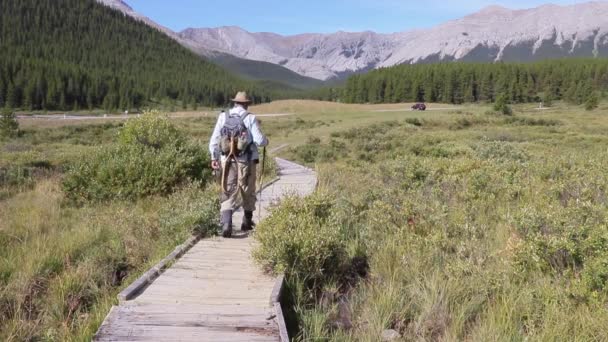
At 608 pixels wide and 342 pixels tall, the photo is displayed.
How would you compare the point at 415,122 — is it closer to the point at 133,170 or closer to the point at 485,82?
the point at 133,170

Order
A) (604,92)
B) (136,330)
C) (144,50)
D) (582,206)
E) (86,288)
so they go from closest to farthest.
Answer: (136,330), (86,288), (582,206), (604,92), (144,50)

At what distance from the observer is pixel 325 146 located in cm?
2888

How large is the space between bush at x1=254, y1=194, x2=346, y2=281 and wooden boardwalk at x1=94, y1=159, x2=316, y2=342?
0.88 feet

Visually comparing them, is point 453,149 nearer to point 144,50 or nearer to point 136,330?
point 136,330

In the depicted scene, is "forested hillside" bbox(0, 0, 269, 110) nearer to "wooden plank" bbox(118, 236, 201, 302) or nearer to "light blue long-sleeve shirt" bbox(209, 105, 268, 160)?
"light blue long-sleeve shirt" bbox(209, 105, 268, 160)

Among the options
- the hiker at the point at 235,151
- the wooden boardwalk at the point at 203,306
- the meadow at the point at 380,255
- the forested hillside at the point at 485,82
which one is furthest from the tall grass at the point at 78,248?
the forested hillside at the point at 485,82

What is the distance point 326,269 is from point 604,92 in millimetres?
131387

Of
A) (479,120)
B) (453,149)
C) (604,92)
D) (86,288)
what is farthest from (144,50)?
(86,288)

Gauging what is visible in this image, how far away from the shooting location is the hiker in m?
7.09

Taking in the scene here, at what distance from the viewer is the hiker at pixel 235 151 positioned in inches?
279

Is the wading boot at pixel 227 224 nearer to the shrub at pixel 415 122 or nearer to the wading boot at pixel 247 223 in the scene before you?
the wading boot at pixel 247 223

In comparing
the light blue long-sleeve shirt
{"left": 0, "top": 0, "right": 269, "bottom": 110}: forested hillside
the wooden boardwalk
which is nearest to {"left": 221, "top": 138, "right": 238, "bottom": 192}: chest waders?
the light blue long-sleeve shirt

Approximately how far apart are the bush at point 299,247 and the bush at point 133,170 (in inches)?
245

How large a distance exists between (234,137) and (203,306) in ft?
9.68
